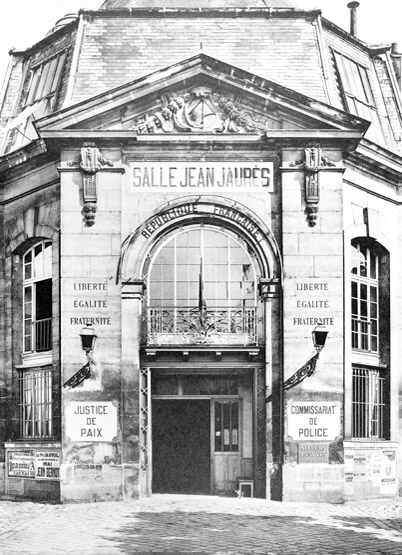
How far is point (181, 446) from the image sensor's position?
2300 cm

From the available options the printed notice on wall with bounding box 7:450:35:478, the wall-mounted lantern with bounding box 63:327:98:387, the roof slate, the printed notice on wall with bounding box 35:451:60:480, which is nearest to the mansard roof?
the roof slate

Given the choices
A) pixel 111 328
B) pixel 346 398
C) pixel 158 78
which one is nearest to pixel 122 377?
pixel 111 328

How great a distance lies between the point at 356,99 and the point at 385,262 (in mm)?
4210

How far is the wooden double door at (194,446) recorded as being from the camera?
22750 millimetres

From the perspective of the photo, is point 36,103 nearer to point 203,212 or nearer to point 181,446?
point 203,212

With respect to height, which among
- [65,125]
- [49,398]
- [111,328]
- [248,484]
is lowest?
[248,484]

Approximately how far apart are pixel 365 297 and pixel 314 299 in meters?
2.76

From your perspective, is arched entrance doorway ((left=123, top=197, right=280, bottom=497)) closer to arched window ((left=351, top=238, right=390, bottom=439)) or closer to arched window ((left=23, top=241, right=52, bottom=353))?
arched window ((left=23, top=241, right=52, bottom=353))

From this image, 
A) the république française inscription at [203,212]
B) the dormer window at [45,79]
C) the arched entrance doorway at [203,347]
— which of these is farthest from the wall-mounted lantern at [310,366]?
the dormer window at [45,79]

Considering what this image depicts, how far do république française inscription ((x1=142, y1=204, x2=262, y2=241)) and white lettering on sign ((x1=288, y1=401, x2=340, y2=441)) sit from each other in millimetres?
3939

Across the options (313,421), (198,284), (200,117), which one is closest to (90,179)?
(200,117)

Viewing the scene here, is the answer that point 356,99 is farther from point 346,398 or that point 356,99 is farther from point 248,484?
point 248,484

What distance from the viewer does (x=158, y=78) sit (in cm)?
2228

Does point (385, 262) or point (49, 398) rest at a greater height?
point (385, 262)
